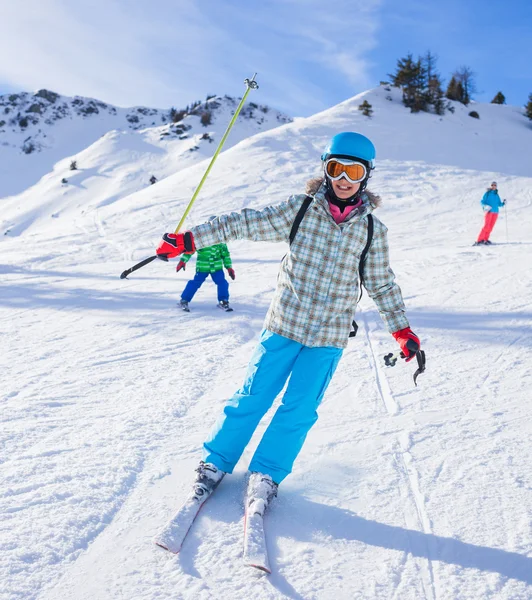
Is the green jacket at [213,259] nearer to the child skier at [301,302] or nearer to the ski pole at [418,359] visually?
the child skier at [301,302]

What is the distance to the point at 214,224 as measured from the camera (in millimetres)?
2281

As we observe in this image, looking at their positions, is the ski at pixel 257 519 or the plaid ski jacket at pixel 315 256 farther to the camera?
the plaid ski jacket at pixel 315 256

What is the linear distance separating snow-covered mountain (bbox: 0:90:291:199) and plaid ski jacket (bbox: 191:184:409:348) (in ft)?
102

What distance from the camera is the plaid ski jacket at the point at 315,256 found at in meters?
2.27

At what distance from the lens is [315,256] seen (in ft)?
7.48

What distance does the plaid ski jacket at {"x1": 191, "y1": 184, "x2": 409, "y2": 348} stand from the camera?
2270 mm

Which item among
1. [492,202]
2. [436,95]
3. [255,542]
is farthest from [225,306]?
[436,95]

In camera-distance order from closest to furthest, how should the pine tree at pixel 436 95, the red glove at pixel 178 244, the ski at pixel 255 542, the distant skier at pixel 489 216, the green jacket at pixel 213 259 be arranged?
the ski at pixel 255 542, the red glove at pixel 178 244, the green jacket at pixel 213 259, the distant skier at pixel 489 216, the pine tree at pixel 436 95

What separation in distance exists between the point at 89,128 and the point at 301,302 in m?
63.9

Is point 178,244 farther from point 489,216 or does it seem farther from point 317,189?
point 489,216

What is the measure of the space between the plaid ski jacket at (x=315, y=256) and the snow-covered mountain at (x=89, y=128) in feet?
102

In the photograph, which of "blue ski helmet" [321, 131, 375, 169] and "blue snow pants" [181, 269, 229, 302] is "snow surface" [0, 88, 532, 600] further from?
"blue ski helmet" [321, 131, 375, 169]

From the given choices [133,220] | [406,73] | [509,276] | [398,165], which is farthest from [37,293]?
[406,73]

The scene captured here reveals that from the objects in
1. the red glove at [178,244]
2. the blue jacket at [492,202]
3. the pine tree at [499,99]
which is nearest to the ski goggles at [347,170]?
the red glove at [178,244]
